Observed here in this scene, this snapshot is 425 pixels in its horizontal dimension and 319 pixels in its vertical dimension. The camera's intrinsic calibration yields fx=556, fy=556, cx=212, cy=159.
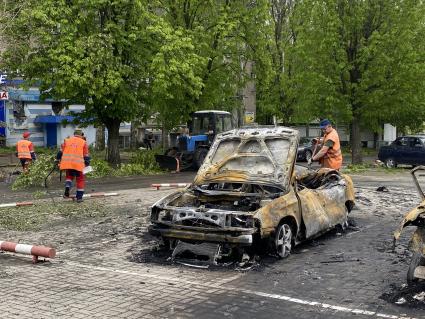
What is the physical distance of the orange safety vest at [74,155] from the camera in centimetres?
1304

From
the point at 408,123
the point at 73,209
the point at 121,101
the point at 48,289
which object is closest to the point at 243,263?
the point at 48,289

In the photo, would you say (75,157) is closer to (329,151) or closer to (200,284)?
(329,151)

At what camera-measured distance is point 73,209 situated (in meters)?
12.3

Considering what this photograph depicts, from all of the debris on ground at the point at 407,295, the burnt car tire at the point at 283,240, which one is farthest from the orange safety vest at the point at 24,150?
the debris on ground at the point at 407,295

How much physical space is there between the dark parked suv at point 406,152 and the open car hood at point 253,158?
17.8 metres

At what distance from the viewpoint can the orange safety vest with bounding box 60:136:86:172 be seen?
13.0 m

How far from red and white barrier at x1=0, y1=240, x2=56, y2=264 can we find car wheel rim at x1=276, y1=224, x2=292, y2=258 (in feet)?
10.4

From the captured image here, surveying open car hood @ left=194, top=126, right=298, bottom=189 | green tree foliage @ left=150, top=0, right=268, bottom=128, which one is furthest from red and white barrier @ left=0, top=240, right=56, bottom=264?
green tree foliage @ left=150, top=0, right=268, bottom=128

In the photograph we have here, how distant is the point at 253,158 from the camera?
352 inches

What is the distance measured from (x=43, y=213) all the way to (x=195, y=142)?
1143 cm

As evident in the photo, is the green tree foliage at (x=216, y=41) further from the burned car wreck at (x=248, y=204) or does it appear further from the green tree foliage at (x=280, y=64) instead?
the burned car wreck at (x=248, y=204)

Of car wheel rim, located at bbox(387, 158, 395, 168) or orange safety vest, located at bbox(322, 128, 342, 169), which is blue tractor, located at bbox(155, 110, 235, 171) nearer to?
car wheel rim, located at bbox(387, 158, 395, 168)

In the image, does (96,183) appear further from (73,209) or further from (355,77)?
(355,77)

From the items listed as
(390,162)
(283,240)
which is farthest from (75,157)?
(390,162)
